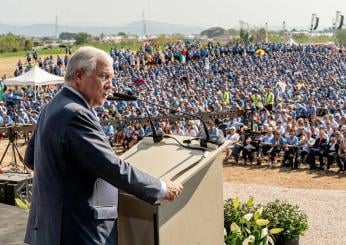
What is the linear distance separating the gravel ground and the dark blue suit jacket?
559cm

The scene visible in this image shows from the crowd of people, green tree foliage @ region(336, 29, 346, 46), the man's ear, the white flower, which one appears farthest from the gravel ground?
green tree foliage @ region(336, 29, 346, 46)

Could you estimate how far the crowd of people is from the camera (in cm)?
1338

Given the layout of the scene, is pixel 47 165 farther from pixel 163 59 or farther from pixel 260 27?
pixel 260 27

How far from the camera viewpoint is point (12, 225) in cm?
379

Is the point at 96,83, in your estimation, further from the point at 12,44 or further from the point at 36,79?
the point at 12,44

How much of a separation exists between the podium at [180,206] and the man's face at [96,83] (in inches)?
17.1

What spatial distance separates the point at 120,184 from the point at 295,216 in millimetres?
3280

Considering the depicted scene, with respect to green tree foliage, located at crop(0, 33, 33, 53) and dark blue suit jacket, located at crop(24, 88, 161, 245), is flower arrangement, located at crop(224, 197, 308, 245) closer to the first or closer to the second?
dark blue suit jacket, located at crop(24, 88, 161, 245)

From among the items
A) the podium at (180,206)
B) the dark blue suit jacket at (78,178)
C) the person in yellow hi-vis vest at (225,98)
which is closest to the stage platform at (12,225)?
the podium at (180,206)

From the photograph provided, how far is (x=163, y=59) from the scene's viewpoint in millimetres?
40656

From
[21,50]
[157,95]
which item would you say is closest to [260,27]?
[21,50]

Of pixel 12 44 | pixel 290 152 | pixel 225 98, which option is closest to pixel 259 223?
pixel 290 152

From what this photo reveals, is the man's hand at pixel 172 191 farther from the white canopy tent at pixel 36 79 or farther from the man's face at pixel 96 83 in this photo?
the white canopy tent at pixel 36 79

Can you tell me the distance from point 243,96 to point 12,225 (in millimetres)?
19557
